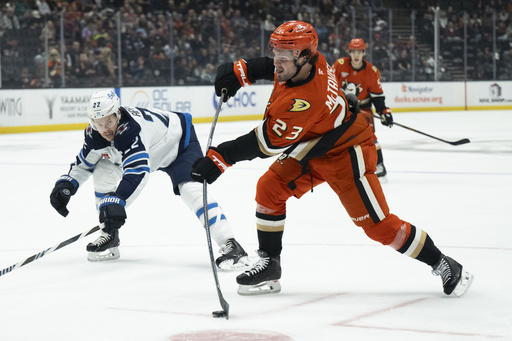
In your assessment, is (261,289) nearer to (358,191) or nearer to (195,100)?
(358,191)

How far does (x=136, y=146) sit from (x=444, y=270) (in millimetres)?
1541

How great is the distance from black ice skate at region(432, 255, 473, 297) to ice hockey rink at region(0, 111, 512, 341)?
2.2 inches

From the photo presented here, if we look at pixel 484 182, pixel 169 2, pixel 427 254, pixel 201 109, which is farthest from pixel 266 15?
pixel 427 254

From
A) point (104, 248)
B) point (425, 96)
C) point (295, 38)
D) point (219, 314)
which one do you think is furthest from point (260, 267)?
point (425, 96)

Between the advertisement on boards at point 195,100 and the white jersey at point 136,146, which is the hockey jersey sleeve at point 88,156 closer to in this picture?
the white jersey at point 136,146

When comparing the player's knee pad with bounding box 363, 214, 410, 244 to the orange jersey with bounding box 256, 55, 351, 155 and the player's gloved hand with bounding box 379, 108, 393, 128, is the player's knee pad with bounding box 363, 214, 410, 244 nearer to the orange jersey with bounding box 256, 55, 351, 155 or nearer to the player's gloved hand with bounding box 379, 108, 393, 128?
the orange jersey with bounding box 256, 55, 351, 155

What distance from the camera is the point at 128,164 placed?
3893 mm

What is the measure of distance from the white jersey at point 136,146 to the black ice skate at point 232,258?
0.55 meters

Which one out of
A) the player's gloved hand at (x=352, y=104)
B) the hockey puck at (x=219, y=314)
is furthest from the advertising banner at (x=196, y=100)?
the hockey puck at (x=219, y=314)

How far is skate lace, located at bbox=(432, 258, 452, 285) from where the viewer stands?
133 inches

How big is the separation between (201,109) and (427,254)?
507 inches

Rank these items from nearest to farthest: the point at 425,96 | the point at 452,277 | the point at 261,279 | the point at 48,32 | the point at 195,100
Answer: the point at 452,277, the point at 261,279, the point at 48,32, the point at 195,100, the point at 425,96

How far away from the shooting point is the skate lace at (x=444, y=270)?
3.39 m

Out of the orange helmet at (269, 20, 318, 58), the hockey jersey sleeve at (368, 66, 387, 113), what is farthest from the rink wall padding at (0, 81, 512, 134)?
the orange helmet at (269, 20, 318, 58)
